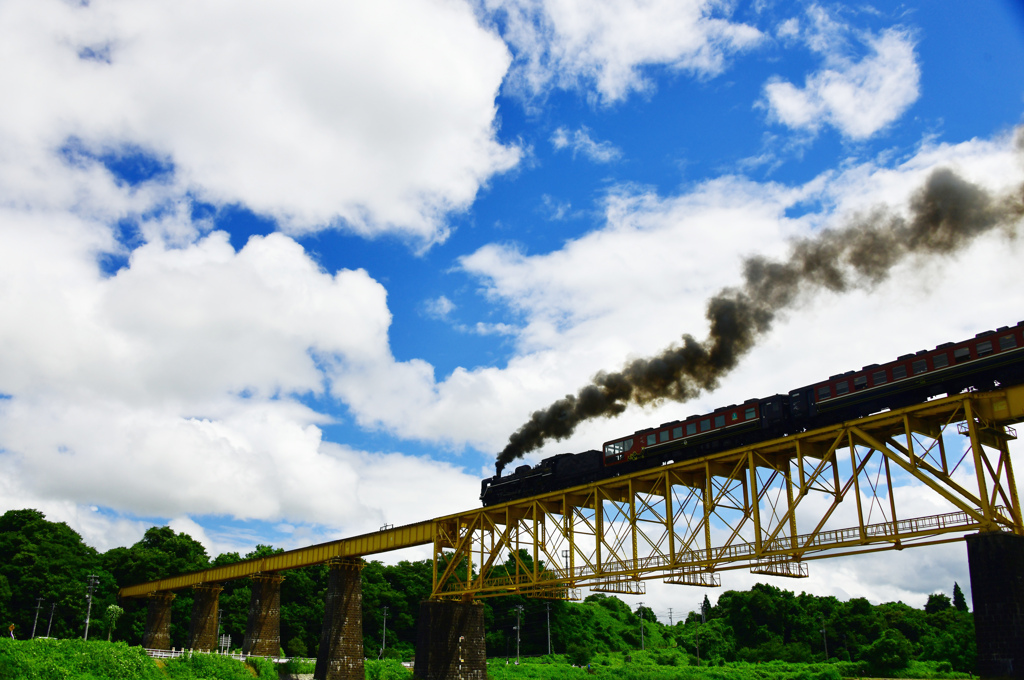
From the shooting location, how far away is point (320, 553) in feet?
190

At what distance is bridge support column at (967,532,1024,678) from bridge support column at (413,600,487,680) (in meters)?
31.1

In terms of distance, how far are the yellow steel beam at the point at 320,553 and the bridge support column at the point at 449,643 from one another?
516cm

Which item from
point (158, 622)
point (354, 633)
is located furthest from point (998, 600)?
point (158, 622)

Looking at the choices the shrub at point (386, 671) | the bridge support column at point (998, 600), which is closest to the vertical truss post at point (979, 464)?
the bridge support column at point (998, 600)

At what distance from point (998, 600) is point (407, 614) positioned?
274 feet

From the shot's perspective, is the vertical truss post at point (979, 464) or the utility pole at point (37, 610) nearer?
the vertical truss post at point (979, 464)

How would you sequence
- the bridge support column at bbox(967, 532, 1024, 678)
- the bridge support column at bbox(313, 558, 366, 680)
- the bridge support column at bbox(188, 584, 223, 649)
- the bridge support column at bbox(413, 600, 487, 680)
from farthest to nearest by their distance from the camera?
1. the bridge support column at bbox(188, 584, 223, 649)
2. the bridge support column at bbox(313, 558, 366, 680)
3. the bridge support column at bbox(413, 600, 487, 680)
4. the bridge support column at bbox(967, 532, 1024, 678)

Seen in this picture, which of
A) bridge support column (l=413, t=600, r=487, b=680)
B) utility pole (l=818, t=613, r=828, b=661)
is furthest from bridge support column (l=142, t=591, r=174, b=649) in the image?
utility pole (l=818, t=613, r=828, b=661)

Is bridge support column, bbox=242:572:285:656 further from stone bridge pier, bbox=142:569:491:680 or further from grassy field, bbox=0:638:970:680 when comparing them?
grassy field, bbox=0:638:970:680

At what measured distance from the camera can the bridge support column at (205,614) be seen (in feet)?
233

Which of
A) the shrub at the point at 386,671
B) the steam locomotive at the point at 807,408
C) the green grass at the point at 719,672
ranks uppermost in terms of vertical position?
the steam locomotive at the point at 807,408

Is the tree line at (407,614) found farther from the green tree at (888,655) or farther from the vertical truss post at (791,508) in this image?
the vertical truss post at (791,508)

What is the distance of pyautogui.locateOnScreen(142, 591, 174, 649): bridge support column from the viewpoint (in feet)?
251

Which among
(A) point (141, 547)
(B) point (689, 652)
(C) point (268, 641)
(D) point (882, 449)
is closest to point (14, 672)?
(C) point (268, 641)
